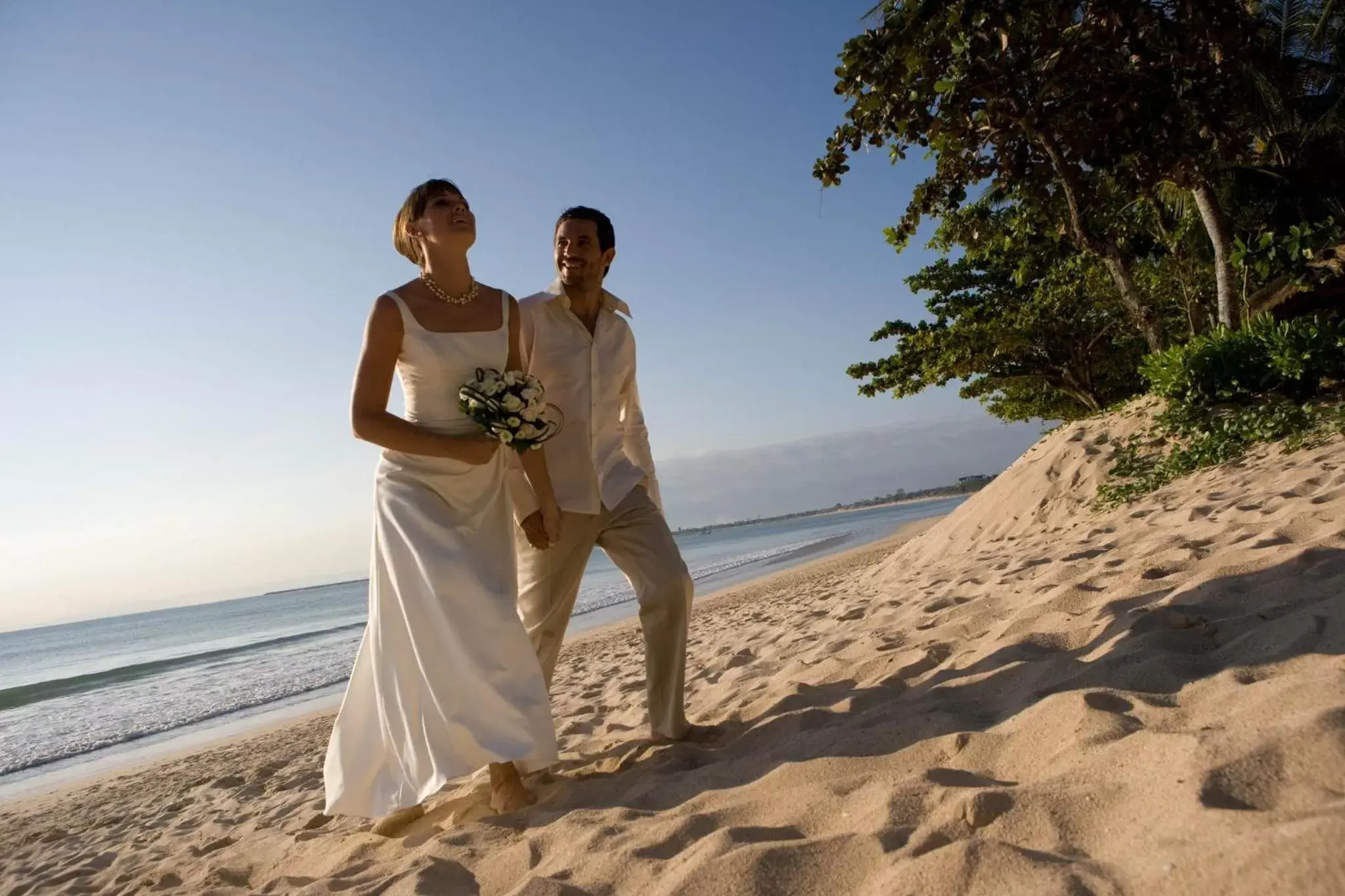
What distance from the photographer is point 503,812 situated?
2.79m

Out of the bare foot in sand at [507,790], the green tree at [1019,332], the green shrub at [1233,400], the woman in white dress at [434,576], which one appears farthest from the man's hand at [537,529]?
the green tree at [1019,332]

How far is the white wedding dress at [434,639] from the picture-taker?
280cm

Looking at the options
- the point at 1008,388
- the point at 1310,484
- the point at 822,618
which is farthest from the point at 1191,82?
the point at 1008,388

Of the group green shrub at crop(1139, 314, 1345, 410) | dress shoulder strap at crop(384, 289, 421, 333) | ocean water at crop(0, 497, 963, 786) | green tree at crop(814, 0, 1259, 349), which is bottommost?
ocean water at crop(0, 497, 963, 786)

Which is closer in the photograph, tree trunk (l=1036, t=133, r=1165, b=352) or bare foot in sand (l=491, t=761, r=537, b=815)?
bare foot in sand (l=491, t=761, r=537, b=815)

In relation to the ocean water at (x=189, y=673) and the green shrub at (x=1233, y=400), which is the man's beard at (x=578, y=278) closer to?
the green shrub at (x=1233, y=400)

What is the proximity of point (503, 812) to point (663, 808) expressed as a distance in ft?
2.13

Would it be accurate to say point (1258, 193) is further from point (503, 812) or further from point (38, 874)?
point (38, 874)

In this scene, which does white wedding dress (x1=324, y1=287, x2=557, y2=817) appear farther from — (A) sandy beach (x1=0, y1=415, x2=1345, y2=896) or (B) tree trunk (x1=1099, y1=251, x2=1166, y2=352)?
(B) tree trunk (x1=1099, y1=251, x2=1166, y2=352)

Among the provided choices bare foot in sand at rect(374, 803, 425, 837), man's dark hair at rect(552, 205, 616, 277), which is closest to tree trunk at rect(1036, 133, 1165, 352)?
man's dark hair at rect(552, 205, 616, 277)

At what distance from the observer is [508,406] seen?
2.96 meters

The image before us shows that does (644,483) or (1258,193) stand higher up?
(1258,193)

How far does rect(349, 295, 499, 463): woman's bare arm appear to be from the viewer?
293 centimetres

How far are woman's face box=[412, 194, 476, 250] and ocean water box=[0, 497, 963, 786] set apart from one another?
7548 mm
